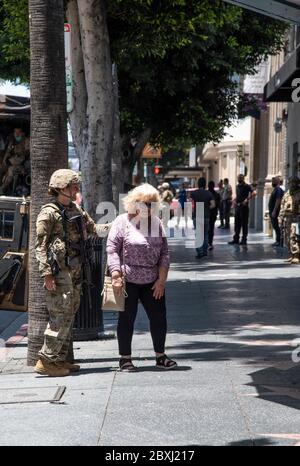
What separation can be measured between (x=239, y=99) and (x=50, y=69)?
67.5 ft

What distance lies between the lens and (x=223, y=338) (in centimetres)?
1032

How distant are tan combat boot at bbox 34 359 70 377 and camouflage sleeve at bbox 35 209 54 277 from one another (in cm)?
81

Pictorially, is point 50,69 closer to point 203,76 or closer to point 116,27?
point 116,27

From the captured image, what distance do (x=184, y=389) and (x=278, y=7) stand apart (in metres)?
2.98

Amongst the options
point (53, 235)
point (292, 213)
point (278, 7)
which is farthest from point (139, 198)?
point (292, 213)

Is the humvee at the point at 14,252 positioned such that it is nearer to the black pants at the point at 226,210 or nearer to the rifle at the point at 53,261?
the rifle at the point at 53,261

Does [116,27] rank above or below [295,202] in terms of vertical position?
Result: above

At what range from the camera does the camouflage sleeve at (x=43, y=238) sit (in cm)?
838

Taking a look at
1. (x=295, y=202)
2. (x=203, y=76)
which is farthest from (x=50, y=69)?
(x=203, y=76)

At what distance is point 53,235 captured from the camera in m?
8.53

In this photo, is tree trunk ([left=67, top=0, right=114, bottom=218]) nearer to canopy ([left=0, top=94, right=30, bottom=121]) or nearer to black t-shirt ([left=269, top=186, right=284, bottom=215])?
canopy ([left=0, top=94, right=30, bottom=121])

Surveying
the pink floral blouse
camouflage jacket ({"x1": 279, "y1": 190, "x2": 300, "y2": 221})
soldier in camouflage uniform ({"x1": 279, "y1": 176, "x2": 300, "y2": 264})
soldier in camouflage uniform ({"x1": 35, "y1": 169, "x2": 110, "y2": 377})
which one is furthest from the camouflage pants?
camouflage jacket ({"x1": 279, "y1": 190, "x2": 300, "y2": 221})

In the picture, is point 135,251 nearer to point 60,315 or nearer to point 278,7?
point 60,315
